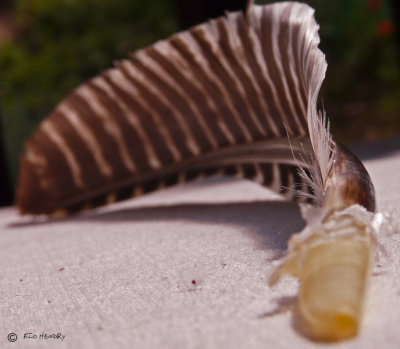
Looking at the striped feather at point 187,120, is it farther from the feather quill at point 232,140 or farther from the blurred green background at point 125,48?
the blurred green background at point 125,48

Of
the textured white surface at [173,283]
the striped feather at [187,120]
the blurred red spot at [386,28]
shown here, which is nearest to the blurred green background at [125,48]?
the blurred red spot at [386,28]

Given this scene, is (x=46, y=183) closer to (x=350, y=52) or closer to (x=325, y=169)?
(x=325, y=169)

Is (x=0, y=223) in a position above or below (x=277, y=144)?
below

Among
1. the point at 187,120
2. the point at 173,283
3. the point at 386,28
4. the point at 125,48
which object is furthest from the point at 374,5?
the point at 173,283

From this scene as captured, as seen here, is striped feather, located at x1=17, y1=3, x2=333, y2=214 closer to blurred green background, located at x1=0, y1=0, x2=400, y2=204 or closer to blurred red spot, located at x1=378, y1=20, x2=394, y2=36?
blurred green background, located at x1=0, y1=0, x2=400, y2=204

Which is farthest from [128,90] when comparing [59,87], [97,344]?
[59,87]

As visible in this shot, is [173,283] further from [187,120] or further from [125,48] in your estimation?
[125,48]
